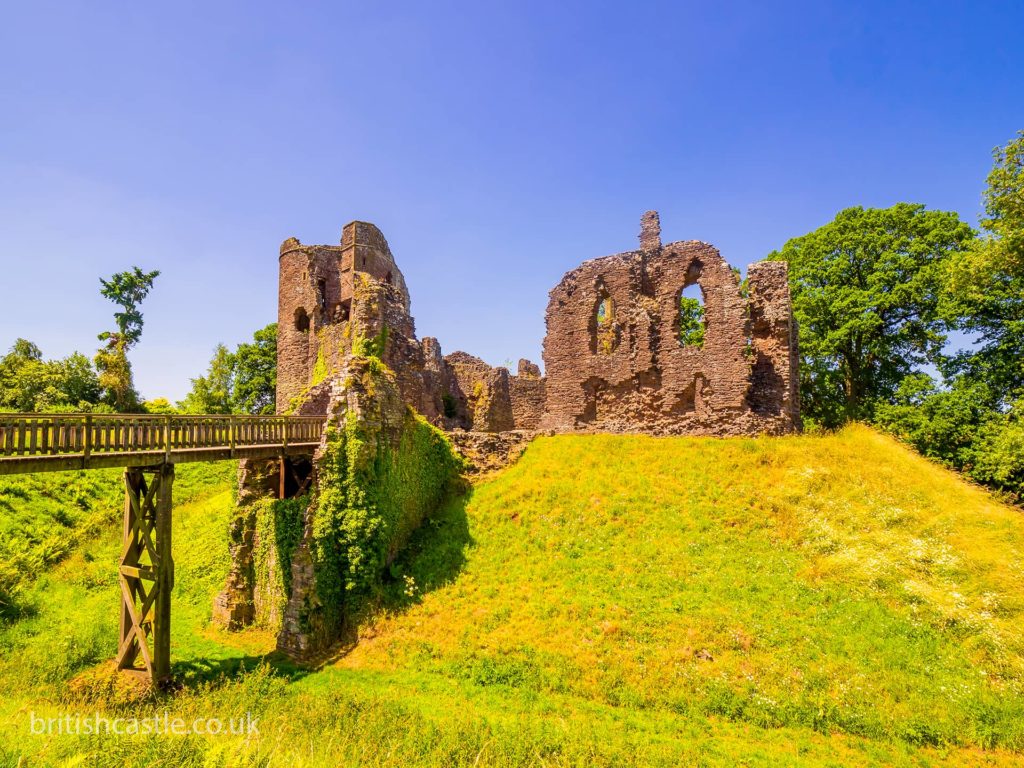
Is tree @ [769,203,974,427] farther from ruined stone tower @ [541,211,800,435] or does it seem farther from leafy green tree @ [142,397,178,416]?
leafy green tree @ [142,397,178,416]

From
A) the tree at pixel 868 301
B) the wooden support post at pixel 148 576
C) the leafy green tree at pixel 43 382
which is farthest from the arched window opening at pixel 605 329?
the leafy green tree at pixel 43 382

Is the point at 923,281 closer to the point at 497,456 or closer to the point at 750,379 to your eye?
the point at 750,379

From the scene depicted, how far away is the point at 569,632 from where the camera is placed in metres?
11.1

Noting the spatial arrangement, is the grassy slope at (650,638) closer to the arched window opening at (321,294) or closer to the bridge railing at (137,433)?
the bridge railing at (137,433)

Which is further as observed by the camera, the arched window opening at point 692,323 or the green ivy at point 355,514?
the arched window opening at point 692,323

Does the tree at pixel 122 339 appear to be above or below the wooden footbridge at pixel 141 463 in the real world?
above

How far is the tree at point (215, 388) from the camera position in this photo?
3925 centimetres

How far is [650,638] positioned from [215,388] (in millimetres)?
41965

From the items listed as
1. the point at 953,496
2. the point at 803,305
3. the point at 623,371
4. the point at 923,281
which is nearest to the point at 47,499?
the point at 623,371

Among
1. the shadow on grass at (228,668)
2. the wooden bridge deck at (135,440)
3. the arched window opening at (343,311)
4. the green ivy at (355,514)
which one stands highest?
the arched window opening at (343,311)

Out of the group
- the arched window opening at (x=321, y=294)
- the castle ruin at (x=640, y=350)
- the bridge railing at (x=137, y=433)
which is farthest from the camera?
the arched window opening at (x=321, y=294)

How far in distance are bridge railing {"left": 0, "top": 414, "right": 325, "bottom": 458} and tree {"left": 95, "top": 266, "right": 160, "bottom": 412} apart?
30958 millimetres

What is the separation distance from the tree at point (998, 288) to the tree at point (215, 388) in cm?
4756

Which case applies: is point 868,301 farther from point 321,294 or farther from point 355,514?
point 321,294
